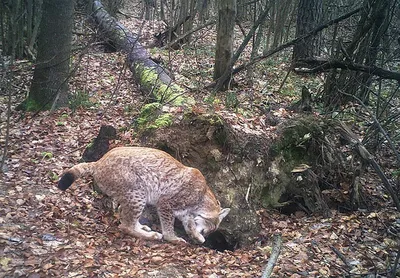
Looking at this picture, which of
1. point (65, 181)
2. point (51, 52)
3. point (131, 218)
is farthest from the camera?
point (51, 52)

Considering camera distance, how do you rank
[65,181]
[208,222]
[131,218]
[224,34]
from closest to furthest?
[65,181]
[131,218]
[208,222]
[224,34]

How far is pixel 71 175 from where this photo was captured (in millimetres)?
5398

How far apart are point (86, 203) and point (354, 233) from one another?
387cm

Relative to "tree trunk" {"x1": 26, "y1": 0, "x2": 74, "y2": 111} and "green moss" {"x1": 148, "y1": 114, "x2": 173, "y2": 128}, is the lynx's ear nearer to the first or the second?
"green moss" {"x1": 148, "y1": 114, "x2": 173, "y2": 128}

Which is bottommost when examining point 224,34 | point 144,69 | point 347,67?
point 144,69

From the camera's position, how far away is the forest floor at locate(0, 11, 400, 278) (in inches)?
183

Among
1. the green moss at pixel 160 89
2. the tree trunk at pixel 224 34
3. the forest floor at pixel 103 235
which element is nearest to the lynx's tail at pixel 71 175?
the forest floor at pixel 103 235

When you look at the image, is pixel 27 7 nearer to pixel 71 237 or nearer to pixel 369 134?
pixel 71 237

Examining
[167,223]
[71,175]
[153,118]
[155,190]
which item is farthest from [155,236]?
[153,118]

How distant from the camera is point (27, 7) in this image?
11.2 meters

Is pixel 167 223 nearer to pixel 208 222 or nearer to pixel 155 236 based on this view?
pixel 155 236

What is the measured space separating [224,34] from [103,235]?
6934mm

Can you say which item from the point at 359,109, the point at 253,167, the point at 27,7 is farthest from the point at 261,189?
the point at 27,7

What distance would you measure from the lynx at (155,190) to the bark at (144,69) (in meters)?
2.36
